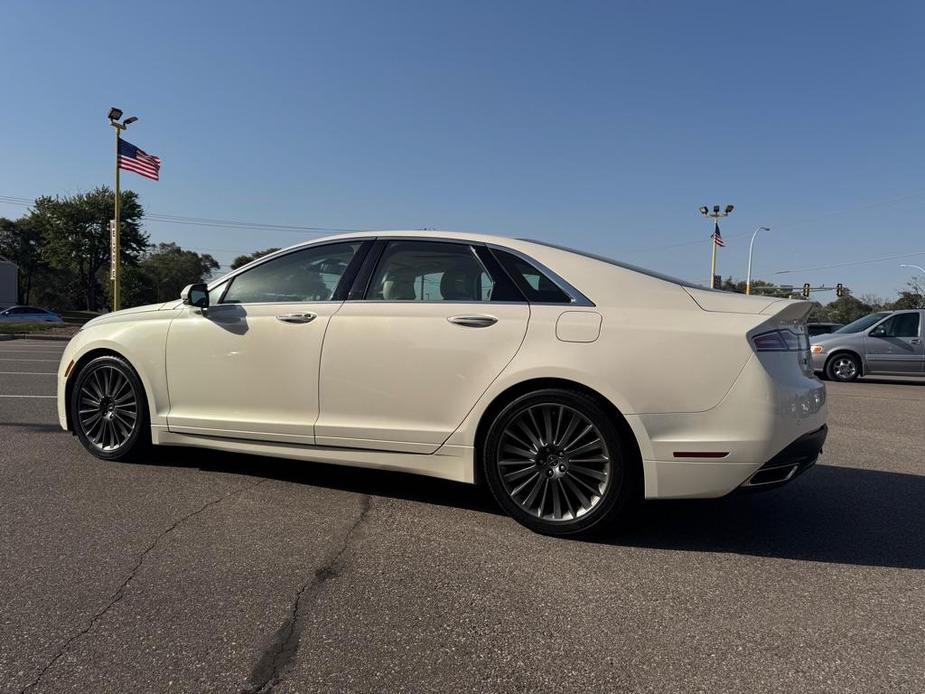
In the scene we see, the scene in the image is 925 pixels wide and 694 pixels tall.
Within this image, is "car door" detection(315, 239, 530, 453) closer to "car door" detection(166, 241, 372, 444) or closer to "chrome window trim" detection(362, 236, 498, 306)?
"chrome window trim" detection(362, 236, 498, 306)

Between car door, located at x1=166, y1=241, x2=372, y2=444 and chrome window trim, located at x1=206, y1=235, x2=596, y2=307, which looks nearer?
chrome window trim, located at x1=206, y1=235, x2=596, y2=307

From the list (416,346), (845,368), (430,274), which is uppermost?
(430,274)

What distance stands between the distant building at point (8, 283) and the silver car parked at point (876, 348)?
58652 millimetres

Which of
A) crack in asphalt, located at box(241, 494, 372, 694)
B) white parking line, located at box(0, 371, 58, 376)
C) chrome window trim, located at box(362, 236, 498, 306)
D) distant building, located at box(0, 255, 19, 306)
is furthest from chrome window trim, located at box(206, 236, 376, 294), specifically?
distant building, located at box(0, 255, 19, 306)

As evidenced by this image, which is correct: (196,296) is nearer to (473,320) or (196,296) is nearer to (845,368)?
(473,320)

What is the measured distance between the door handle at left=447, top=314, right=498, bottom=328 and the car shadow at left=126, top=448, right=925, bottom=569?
1.15 meters

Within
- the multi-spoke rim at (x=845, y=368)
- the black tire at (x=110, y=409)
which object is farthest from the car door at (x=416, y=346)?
the multi-spoke rim at (x=845, y=368)

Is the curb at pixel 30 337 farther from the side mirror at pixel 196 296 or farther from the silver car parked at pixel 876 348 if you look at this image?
the silver car parked at pixel 876 348

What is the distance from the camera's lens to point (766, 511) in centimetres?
402

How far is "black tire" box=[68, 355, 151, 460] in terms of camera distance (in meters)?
4.67

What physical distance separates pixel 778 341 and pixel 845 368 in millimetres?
13254

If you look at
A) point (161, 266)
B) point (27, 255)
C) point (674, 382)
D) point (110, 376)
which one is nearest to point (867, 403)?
point (674, 382)

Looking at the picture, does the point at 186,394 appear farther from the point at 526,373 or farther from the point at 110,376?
the point at 526,373

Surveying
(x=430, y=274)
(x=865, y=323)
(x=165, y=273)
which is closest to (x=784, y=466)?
(x=430, y=274)
